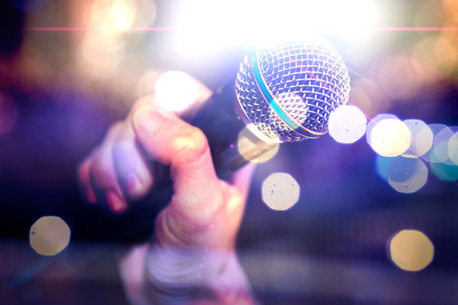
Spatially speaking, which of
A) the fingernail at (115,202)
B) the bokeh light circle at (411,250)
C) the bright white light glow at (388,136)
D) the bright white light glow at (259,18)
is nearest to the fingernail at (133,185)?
the fingernail at (115,202)

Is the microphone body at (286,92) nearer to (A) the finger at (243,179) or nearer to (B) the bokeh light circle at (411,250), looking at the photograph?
(A) the finger at (243,179)

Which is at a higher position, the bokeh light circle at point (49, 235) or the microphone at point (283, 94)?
the microphone at point (283, 94)

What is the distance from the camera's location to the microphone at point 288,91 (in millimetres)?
440

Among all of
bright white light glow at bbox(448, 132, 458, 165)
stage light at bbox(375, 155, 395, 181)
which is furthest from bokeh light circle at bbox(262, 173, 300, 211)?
bright white light glow at bbox(448, 132, 458, 165)

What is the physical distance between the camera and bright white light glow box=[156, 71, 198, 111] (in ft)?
2.48

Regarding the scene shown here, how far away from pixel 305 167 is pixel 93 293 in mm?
1218

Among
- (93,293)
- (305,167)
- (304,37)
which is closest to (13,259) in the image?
(93,293)

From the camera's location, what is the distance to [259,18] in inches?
39.9

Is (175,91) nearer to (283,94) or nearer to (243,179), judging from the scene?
(243,179)

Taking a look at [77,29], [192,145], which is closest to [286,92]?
[192,145]

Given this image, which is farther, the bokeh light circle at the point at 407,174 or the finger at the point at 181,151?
the bokeh light circle at the point at 407,174

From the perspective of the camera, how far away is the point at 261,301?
1.27 m

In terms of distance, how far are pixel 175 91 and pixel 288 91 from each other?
1.74 ft

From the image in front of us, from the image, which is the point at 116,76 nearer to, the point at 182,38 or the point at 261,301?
the point at 182,38
